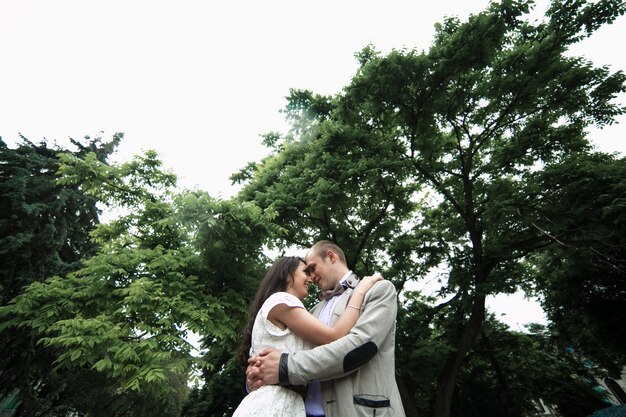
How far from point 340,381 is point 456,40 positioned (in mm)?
8475

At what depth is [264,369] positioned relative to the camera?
1.72 meters

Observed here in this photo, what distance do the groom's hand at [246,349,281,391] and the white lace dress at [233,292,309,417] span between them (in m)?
0.06

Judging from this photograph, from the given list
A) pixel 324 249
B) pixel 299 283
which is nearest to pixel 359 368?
pixel 299 283

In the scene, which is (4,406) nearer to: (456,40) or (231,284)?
(231,284)

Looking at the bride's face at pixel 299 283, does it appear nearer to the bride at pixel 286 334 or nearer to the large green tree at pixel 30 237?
the bride at pixel 286 334

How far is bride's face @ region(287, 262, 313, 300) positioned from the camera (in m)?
2.36

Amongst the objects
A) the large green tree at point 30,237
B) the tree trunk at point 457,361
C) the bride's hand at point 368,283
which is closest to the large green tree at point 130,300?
the bride's hand at point 368,283

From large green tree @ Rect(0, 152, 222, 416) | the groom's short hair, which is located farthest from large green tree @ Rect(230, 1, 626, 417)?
the groom's short hair

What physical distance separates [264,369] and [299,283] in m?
0.75

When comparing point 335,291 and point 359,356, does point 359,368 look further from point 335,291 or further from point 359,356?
point 335,291

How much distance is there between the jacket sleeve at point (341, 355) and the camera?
1.67 metres

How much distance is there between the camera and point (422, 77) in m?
8.32

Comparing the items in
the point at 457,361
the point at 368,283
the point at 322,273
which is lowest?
the point at 368,283

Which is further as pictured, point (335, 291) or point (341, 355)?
point (335, 291)
